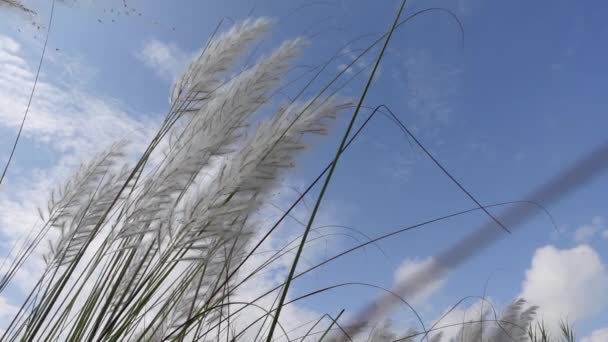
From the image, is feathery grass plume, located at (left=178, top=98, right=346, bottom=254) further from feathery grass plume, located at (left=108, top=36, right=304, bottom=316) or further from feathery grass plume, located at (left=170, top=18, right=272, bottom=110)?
feathery grass plume, located at (left=170, top=18, right=272, bottom=110)

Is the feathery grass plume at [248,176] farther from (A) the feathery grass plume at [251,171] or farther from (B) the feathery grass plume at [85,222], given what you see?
(B) the feathery grass plume at [85,222]

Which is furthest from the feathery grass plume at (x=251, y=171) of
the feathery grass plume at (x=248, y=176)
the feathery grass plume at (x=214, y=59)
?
the feathery grass plume at (x=214, y=59)

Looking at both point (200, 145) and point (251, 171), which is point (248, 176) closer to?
point (251, 171)

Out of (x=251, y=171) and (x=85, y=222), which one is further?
(x=85, y=222)

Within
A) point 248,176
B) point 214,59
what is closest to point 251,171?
point 248,176

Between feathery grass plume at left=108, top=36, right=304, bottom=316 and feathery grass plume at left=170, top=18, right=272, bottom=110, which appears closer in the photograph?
feathery grass plume at left=108, top=36, right=304, bottom=316

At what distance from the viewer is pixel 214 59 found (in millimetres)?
1856

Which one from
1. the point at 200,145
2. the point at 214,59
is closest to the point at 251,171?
the point at 200,145

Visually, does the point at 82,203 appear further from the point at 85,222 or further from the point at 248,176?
the point at 248,176

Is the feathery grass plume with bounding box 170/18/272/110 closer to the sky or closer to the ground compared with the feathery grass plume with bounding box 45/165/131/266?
closer to the sky

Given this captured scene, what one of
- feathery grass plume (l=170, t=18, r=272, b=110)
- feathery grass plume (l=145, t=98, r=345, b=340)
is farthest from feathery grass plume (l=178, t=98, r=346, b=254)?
feathery grass plume (l=170, t=18, r=272, b=110)

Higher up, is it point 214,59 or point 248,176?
point 214,59

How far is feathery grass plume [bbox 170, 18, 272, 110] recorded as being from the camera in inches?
73.1

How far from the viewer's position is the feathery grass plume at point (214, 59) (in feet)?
6.09
